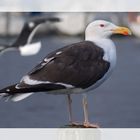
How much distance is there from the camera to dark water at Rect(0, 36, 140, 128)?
6.96ft

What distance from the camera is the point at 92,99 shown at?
216 cm

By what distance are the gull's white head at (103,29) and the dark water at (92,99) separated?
5cm

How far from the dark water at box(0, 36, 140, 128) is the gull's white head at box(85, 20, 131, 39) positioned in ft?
0.15

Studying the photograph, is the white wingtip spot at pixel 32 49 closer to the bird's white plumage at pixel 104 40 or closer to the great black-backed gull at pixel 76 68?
the great black-backed gull at pixel 76 68

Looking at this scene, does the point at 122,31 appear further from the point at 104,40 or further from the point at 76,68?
the point at 76,68

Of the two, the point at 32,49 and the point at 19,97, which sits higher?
the point at 32,49

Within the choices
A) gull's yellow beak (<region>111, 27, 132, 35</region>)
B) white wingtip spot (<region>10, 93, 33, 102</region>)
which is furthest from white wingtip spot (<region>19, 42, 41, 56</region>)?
gull's yellow beak (<region>111, 27, 132, 35</region>)

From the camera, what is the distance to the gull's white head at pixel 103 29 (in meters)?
2.18

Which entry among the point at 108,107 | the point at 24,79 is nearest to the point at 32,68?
the point at 24,79

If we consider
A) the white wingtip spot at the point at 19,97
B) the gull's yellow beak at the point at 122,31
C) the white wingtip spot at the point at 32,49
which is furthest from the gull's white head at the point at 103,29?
the white wingtip spot at the point at 19,97

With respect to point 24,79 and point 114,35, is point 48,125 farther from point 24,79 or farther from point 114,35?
point 114,35

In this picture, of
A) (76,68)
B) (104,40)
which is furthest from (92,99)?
(104,40)

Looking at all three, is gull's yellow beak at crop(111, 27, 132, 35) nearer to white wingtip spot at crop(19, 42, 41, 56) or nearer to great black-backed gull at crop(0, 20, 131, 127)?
great black-backed gull at crop(0, 20, 131, 127)

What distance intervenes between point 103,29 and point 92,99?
0.37 metres
